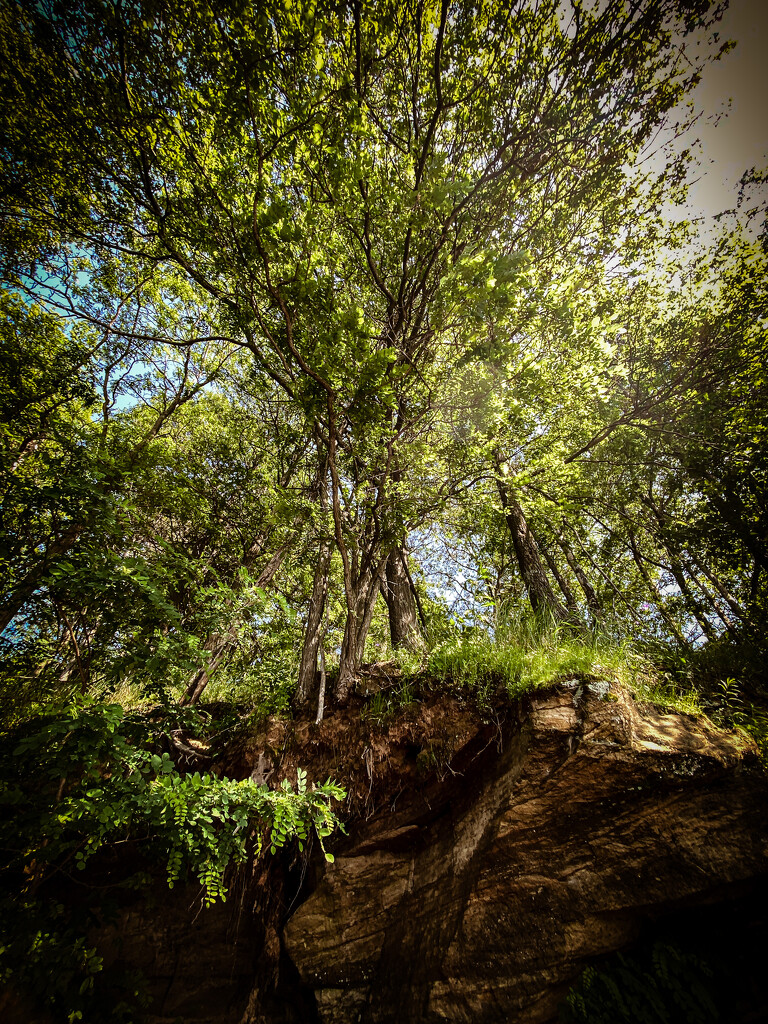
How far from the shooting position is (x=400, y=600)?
6.95 m

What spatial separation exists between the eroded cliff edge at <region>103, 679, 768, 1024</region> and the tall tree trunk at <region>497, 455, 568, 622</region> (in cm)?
223

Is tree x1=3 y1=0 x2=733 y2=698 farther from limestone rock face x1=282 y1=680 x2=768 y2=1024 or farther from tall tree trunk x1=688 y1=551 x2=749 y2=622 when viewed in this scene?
tall tree trunk x1=688 y1=551 x2=749 y2=622

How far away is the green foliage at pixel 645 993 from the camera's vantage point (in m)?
3.00

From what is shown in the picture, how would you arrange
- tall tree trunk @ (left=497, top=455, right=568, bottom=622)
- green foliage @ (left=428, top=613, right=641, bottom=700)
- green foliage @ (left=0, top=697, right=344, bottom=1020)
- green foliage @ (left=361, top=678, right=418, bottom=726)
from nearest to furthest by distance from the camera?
1. green foliage @ (left=0, top=697, right=344, bottom=1020)
2. green foliage @ (left=428, top=613, right=641, bottom=700)
3. green foliage @ (left=361, top=678, right=418, bottom=726)
4. tall tree trunk @ (left=497, top=455, right=568, bottom=622)

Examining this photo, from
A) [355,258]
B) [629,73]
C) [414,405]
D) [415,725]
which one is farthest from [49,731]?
[629,73]

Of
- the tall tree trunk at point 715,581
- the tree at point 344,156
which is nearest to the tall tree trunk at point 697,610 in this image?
the tall tree trunk at point 715,581

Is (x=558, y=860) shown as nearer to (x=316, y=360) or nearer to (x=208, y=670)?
(x=208, y=670)

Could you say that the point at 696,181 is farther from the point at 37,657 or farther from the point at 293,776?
the point at 37,657

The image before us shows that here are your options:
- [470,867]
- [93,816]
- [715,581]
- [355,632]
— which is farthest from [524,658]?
[715,581]

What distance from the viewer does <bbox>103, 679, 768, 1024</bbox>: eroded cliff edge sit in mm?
3062

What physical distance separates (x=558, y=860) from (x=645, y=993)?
3.84 feet

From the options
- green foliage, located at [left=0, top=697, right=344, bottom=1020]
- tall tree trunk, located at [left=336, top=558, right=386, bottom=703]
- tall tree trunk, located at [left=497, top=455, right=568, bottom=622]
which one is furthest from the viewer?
tall tree trunk, located at [left=497, top=455, right=568, bottom=622]

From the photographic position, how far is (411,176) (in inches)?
180

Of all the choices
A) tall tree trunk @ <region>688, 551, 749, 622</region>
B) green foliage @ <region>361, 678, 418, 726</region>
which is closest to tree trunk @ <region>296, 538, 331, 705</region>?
green foliage @ <region>361, 678, 418, 726</region>
